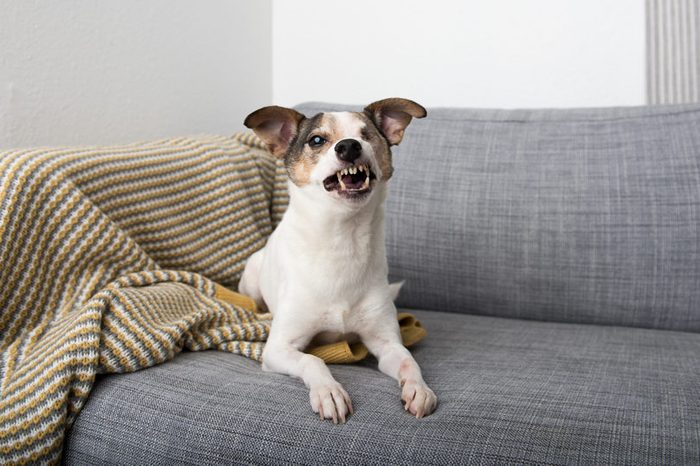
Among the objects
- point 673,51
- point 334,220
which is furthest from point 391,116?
point 673,51

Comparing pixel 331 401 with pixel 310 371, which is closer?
pixel 331 401

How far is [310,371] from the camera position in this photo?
4.36ft

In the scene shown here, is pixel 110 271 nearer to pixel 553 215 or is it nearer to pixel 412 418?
pixel 412 418

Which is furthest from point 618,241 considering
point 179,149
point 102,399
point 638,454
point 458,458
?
point 102,399

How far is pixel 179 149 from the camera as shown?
198 cm

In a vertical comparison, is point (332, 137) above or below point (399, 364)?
above

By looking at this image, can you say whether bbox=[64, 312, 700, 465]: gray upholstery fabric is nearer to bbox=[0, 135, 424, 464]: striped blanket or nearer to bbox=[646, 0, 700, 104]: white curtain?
bbox=[0, 135, 424, 464]: striped blanket

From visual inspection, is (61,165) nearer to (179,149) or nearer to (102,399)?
(179,149)

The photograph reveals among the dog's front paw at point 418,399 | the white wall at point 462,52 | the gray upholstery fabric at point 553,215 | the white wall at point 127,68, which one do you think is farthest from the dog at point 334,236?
the white wall at point 462,52

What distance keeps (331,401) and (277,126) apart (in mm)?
695

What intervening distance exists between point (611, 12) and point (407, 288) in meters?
1.27

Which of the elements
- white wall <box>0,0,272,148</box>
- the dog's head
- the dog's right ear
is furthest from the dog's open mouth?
white wall <box>0,0,272,148</box>

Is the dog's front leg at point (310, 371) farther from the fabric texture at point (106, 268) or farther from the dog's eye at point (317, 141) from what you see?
the dog's eye at point (317, 141)

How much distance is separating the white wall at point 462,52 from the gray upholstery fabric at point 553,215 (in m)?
0.43
